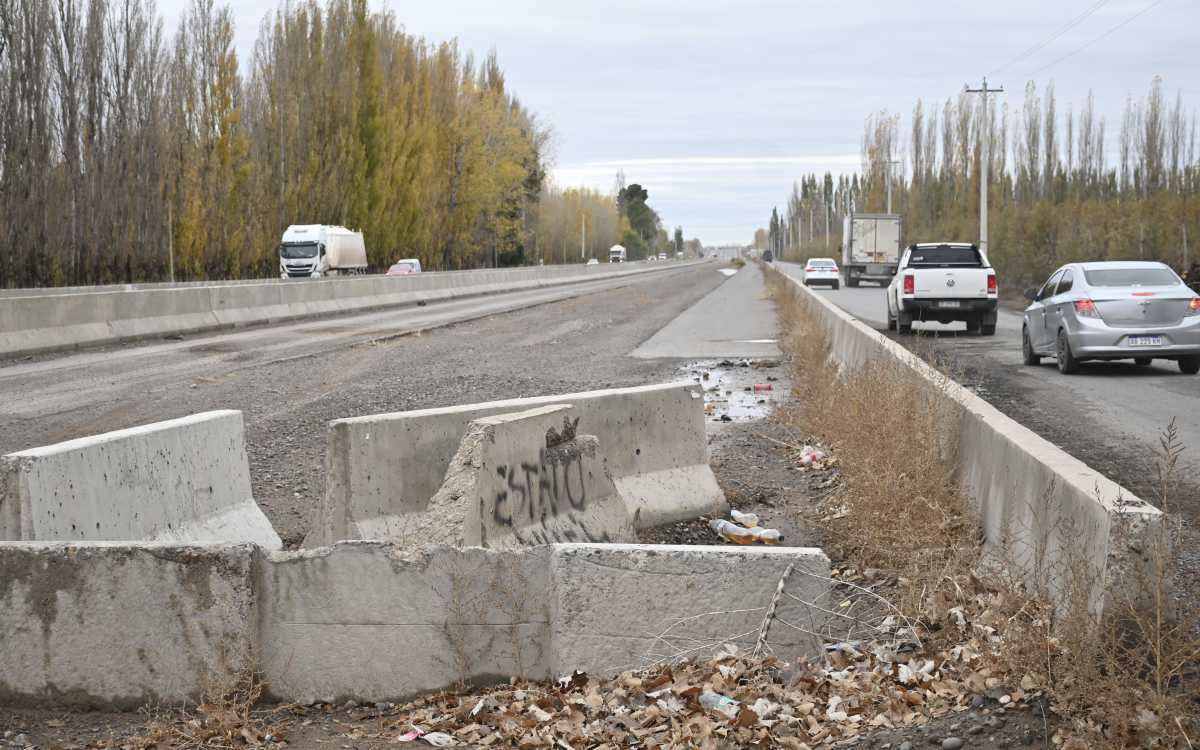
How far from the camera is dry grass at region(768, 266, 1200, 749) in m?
4.23

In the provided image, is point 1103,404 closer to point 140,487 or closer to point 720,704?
point 720,704

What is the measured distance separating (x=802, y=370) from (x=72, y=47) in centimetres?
3130

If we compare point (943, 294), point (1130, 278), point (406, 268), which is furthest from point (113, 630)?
point (406, 268)

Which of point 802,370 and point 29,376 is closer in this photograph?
point 29,376

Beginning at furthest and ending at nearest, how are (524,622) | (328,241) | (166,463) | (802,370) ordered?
(328,241)
(802,370)
(166,463)
(524,622)

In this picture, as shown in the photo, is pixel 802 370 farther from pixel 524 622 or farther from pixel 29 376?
pixel 524 622

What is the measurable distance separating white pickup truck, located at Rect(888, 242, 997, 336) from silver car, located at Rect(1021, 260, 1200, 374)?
7767 millimetres

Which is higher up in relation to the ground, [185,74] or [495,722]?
[185,74]

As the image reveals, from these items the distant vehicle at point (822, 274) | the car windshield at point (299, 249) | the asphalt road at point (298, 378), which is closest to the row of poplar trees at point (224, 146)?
the car windshield at point (299, 249)

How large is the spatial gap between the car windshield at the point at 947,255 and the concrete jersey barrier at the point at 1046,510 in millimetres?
18795

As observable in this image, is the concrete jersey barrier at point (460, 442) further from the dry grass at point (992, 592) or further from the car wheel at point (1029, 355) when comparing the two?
the car wheel at point (1029, 355)

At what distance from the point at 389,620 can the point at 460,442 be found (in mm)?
2036

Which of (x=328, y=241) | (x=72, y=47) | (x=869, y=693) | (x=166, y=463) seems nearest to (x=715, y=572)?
(x=869, y=693)

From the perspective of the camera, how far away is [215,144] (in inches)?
2115
